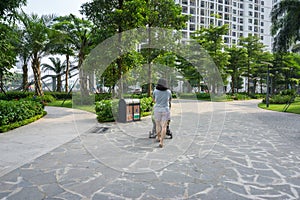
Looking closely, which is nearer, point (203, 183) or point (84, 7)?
point (203, 183)

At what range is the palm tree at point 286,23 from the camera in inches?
688

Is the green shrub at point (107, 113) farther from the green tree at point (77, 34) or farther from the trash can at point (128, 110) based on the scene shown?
the green tree at point (77, 34)

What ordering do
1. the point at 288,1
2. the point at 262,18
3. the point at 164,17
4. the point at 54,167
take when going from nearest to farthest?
1. the point at 54,167
2. the point at 164,17
3. the point at 288,1
4. the point at 262,18

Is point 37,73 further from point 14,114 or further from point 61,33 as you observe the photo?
point 14,114

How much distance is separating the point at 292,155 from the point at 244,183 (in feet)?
8.46

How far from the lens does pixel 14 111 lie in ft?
31.9

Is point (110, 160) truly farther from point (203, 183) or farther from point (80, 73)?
point (80, 73)

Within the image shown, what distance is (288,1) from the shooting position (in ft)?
59.6

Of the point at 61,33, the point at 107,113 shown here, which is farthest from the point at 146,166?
the point at 61,33

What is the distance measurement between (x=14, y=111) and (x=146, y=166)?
23.5ft

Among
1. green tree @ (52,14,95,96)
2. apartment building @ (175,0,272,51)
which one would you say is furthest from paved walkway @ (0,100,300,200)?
apartment building @ (175,0,272,51)

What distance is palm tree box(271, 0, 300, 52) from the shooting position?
57.4 ft

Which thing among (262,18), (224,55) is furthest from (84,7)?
(262,18)

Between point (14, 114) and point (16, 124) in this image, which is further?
point (14, 114)
